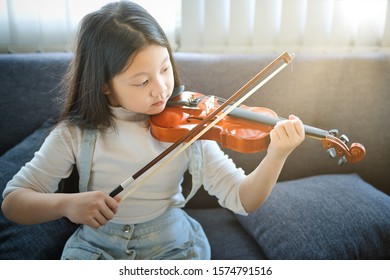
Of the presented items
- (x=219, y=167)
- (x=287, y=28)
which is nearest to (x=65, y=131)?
(x=219, y=167)

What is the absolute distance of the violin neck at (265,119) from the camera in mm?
729

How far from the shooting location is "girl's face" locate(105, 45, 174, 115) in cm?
73

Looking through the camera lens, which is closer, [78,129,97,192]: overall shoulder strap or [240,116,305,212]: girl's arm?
[240,116,305,212]: girl's arm

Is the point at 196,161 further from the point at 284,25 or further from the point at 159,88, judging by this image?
the point at 284,25

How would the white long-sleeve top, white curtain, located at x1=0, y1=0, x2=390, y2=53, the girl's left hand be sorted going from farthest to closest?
white curtain, located at x1=0, y1=0, x2=390, y2=53
the white long-sleeve top
the girl's left hand

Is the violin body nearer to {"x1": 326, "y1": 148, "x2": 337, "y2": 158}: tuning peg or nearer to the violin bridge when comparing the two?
the violin bridge

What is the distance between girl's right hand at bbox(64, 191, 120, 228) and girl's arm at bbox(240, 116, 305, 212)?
0.82 feet

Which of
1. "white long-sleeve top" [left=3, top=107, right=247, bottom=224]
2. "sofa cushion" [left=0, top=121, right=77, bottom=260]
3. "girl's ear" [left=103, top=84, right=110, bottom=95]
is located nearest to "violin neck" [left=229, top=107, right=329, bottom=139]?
"white long-sleeve top" [left=3, top=107, right=247, bottom=224]

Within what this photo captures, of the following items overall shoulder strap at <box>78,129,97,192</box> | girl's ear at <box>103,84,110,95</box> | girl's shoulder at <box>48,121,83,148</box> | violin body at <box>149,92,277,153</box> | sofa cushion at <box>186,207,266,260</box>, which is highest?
girl's ear at <box>103,84,110,95</box>

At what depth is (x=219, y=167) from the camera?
0.84 metres

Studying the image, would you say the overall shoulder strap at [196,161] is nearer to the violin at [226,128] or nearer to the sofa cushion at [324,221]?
the violin at [226,128]

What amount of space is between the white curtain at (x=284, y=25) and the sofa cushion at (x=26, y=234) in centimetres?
47

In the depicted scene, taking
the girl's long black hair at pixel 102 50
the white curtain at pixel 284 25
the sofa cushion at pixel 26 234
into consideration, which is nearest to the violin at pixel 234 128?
the girl's long black hair at pixel 102 50

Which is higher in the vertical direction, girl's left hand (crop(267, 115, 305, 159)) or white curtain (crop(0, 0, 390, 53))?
white curtain (crop(0, 0, 390, 53))
